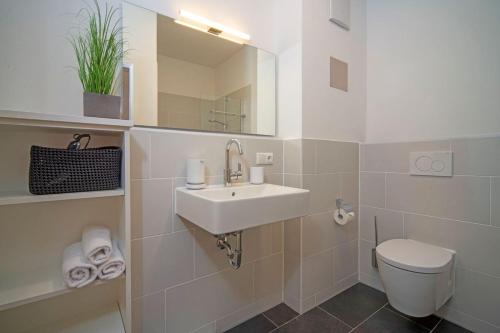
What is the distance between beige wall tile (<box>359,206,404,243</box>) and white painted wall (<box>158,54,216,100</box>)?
1479 mm

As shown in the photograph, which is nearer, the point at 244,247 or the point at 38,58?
the point at 38,58

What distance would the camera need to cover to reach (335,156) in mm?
1607

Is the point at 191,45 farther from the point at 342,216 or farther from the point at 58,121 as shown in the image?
the point at 342,216

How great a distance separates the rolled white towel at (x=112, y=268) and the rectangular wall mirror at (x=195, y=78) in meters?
0.61

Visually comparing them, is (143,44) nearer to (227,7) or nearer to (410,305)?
(227,7)

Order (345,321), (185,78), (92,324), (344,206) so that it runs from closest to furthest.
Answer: (92,324)
(185,78)
(345,321)
(344,206)

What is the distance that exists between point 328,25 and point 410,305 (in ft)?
5.90

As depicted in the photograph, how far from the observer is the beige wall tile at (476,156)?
1.22 meters

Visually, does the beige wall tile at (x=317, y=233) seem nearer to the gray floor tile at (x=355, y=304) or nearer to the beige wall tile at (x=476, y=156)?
the gray floor tile at (x=355, y=304)

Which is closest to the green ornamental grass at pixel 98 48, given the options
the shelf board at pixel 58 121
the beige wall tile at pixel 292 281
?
the shelf board at pixel 58 121

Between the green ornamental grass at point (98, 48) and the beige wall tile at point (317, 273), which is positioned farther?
the beige wall tile at point (317, 273)

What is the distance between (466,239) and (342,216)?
26.8 inches

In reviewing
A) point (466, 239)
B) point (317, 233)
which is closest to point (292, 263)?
point (317, 233)

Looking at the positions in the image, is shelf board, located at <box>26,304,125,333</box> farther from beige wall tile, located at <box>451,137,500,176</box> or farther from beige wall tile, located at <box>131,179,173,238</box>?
beige wall tile, located at <box>451,137,500,176</box>
